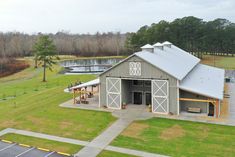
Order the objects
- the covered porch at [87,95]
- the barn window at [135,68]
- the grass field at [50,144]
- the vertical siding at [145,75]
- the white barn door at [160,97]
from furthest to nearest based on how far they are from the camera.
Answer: the covered porch at [87,95] → the barn window at [135,68] → the white barn door at [160,97] → the vertical siding at [145,75] → the grass field at [50,144]

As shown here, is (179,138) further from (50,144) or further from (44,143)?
(44,143)

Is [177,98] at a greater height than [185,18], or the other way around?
[185,18]

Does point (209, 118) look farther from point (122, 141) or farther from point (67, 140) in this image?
point (67, 140)

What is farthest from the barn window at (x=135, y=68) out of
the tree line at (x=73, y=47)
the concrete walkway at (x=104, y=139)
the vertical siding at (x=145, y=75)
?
the tree line at (x=73, y=47)

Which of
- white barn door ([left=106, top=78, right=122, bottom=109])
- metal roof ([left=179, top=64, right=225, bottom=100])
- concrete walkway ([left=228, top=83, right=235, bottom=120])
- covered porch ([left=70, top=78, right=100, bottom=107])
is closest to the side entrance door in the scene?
white barn door ([left=106, top=78, right=122, bottom=109])

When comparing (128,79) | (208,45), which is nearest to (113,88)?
(128,79)

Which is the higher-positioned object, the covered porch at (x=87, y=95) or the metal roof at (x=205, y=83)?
the metal roof at (x=205, y=83)

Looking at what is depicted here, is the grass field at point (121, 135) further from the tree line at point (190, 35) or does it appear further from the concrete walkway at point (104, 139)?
the tree line at point (190, 35)
